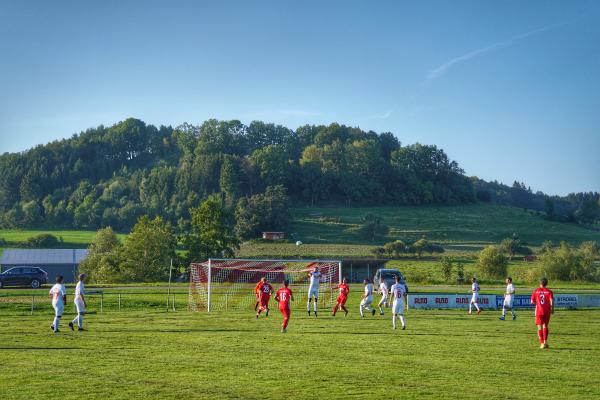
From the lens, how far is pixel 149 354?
1802cm

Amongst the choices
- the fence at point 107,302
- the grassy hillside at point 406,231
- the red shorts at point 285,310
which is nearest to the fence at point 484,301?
the fence at point 107,302

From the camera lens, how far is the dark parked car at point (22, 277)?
52.2 metres

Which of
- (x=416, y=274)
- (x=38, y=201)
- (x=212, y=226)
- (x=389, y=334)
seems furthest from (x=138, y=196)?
(x=389, y=334)

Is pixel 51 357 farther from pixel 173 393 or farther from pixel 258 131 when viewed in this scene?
pixel 258 131

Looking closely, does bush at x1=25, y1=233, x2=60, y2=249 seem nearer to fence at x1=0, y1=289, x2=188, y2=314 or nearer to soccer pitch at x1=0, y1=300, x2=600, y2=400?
fence at x1=0, y1=289, x2=188, y2=314

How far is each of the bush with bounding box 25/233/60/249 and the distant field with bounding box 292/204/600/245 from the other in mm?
38845

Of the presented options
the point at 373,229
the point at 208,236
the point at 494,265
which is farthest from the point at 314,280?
the point at 373,229

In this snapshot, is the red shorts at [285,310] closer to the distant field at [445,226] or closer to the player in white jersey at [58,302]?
the player in white jersey at [58,302]

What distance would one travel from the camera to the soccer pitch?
13.3 metres

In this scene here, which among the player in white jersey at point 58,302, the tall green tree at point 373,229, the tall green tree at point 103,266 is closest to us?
the player in white jersey at point 58,302

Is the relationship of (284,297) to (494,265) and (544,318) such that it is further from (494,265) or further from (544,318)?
(494,265)

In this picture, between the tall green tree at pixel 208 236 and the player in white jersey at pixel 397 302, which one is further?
the tall green tree at pixel 208 236

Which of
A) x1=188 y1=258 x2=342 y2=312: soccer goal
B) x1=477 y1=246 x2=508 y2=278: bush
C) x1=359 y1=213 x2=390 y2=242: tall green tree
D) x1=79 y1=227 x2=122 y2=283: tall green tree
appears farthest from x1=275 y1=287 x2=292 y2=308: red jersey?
x1=359 y1=213 x2=390 y2=242: tall green tree

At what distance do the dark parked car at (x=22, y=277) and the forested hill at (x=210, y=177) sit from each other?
7744 cm
